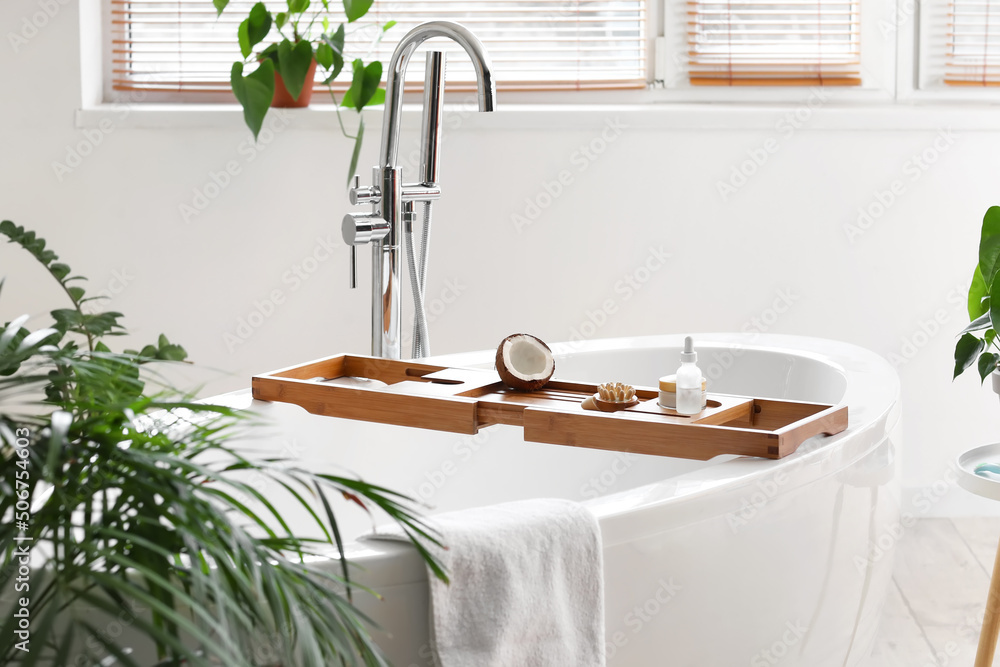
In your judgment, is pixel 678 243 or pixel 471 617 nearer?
pixel 471 617

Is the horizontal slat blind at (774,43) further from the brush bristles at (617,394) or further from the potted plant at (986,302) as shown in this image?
the brush bristles at (617,394)

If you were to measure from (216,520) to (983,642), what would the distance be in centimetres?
148

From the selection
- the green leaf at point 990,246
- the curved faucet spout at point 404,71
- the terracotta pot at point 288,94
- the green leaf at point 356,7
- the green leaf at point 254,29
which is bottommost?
the green leaf at point 990,246

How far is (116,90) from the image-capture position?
2.72 m

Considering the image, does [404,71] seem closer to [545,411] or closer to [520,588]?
[545,411]

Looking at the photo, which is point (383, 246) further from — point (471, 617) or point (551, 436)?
point (471, 617)

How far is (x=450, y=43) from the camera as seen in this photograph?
2.75 metres

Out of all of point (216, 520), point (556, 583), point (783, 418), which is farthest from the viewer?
point (783, 418)

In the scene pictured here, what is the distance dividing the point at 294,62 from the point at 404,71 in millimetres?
785

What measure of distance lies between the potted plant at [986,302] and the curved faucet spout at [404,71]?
2.83 ft

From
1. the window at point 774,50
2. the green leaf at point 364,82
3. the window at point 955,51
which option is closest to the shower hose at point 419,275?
the green leaf at point 364,82

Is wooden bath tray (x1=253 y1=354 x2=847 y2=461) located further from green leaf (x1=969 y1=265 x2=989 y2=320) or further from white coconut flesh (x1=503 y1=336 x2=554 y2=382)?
green leaf (x1=969 y1=265 x2=989 y2=320)

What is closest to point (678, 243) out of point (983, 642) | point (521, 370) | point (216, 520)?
point (521, 370)

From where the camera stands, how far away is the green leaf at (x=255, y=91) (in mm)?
2420
